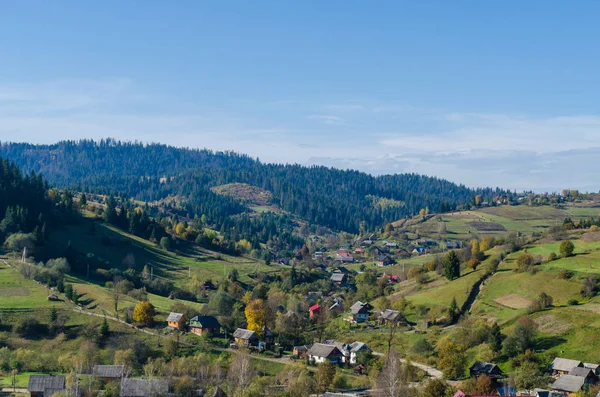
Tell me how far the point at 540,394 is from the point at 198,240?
10598 cm

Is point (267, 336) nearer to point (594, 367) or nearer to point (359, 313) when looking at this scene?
point (359, 313)

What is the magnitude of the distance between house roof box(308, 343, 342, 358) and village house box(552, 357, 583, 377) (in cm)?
2401

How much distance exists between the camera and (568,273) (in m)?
86.4

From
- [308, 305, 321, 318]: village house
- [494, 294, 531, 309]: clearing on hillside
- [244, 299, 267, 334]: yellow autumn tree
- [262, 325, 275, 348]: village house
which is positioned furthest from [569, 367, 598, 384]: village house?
[308, 305, 321, 318]: village house

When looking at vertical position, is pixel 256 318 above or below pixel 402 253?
below

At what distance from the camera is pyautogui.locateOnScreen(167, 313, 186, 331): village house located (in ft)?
263

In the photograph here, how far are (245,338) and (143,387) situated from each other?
23727mm

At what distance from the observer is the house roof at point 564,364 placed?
61.7 metres

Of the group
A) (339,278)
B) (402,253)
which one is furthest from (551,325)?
(402,253)

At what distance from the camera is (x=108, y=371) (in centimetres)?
6022

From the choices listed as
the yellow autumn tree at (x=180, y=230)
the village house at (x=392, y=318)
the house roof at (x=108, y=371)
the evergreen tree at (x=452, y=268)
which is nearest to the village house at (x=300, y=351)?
the village house at (x=392, y=318)

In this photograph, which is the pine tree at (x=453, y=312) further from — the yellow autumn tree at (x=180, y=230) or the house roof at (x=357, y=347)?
the yellow autumn tree at (x=180, y=230)

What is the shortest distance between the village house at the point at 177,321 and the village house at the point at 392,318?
28.6 metres

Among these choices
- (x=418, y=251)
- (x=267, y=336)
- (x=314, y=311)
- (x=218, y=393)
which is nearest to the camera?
(x=218, y=393)
